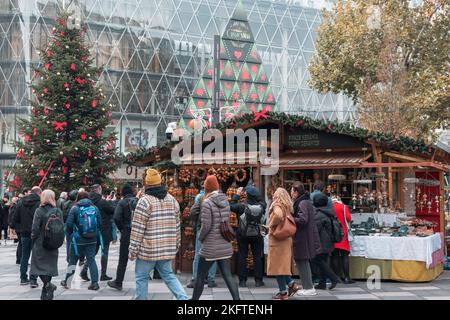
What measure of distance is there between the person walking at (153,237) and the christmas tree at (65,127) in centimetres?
1400

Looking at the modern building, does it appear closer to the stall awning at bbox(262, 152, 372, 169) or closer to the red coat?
the stall awning at bbox(262, 152, 372, 169)

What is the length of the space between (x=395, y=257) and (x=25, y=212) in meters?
7.01

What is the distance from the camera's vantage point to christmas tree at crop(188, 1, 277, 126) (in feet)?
87.7

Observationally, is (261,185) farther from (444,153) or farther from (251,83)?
(251,83)

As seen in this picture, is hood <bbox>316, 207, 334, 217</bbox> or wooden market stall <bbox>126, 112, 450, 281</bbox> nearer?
hood <bbox>316, 207, 334, 217</bbox>

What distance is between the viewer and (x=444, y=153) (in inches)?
560

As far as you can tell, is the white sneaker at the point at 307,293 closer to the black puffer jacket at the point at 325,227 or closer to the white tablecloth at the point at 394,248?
the black puffer jacket at the point at 325,227

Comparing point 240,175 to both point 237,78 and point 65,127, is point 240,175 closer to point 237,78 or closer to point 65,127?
point 65,127

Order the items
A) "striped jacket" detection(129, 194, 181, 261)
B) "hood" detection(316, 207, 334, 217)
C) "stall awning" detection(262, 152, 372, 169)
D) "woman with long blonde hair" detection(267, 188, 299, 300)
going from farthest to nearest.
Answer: "stall awning" detection(262, 152, 372, 169), "hood" detection(316, 207, 334, 217), "woman with long blonde hair" detection(267, 188, 299, 300), "striped jacket" detection(129, 194, 181, 261)

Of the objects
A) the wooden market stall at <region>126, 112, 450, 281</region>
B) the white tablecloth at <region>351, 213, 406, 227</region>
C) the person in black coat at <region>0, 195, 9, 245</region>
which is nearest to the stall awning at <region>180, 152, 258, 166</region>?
the wooden market stall at <region>126, 112, 450, 281</region>

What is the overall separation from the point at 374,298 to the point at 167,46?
36.8 meters

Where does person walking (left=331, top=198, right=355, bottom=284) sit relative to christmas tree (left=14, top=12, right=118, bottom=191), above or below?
below

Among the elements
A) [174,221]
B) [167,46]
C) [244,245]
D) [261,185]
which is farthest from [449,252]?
[167,46]

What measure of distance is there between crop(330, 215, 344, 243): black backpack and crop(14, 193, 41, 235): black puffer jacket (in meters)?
5.61
